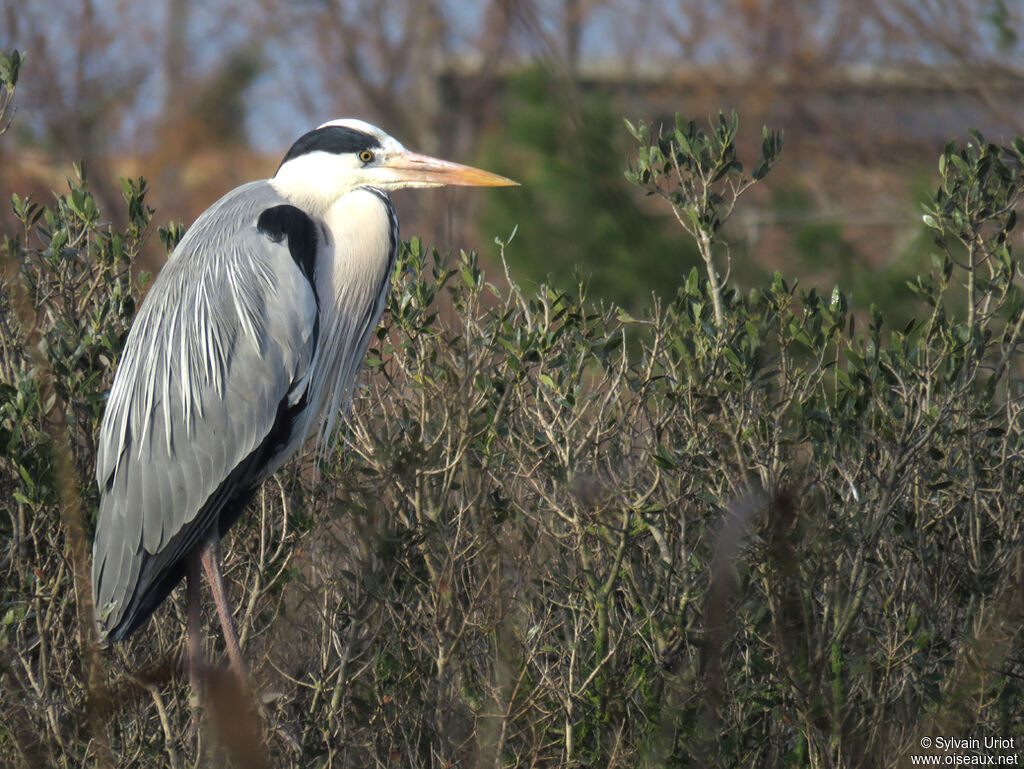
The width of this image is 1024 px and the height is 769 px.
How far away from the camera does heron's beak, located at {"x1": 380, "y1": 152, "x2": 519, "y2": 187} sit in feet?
10.8

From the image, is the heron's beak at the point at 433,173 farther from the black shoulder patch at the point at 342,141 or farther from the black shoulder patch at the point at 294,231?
the black shoulder patch at the point at 294,231

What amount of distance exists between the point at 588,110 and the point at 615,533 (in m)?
1.64

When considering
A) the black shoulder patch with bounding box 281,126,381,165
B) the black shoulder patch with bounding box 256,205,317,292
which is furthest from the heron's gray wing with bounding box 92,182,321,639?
the black shoulder patch with bounding box 281,126,381,165

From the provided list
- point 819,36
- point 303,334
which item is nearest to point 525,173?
point 819,36

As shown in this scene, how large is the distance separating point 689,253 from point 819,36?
23.9ft

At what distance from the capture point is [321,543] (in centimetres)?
329

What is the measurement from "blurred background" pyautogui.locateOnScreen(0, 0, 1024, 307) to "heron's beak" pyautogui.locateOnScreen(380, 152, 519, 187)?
37 cm

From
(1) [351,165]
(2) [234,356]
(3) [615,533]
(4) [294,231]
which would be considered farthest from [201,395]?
(3) [615,533]

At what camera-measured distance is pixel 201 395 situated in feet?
10.4

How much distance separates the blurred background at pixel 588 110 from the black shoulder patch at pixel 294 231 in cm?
48

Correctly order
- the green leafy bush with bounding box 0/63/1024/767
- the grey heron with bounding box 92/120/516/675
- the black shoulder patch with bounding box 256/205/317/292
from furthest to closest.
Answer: the black shoulder patch with bounding box 256/205/317/292, the grey heron with bounding box 92/120/516/675, the green leafy bush with bounding box 0/63/1024/767

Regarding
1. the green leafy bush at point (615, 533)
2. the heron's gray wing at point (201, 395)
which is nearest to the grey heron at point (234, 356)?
the heron's gray wing at point (201, 395)

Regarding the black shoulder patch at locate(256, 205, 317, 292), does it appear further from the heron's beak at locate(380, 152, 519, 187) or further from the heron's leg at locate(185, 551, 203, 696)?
the heron's leg at locate(185, 551, 203, 696)

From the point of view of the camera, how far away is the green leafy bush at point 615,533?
2525mm
